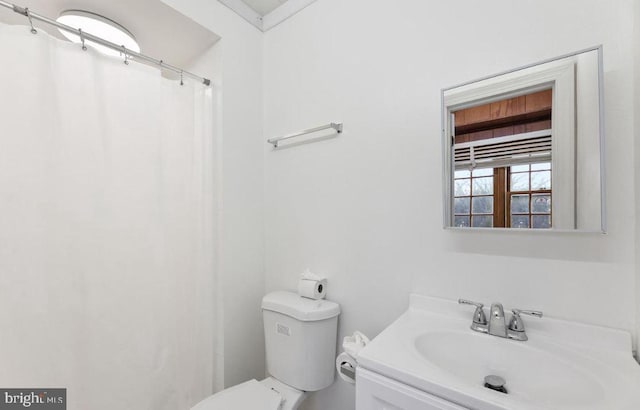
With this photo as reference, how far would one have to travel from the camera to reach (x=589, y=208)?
2.67 feet

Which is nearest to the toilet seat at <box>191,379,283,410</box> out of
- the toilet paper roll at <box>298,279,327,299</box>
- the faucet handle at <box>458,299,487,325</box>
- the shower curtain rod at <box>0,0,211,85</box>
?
the toilet paper roll at <box>298,279,327,299</box>

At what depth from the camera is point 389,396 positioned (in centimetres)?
73

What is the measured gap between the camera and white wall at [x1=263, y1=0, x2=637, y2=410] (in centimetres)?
82

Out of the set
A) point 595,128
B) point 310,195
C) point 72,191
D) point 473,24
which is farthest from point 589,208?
point 72,191

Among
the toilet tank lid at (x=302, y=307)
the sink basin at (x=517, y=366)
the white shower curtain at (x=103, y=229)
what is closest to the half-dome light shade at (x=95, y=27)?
the white shower curtain at (x=103, y=229)

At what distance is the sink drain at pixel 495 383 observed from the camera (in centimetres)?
80

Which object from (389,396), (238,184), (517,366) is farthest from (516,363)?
(238,184)

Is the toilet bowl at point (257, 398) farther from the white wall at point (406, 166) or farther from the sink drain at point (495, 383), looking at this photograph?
the sink drain at point (495, 383)

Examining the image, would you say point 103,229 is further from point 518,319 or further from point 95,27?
point 518,319

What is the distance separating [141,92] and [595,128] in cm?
171

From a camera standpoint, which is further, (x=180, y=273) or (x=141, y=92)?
(x=180, y=273)

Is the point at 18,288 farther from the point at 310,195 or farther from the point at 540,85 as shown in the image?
the point at 540,85

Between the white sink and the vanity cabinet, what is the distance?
0.02 meters

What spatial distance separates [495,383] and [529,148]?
742 millimetres
